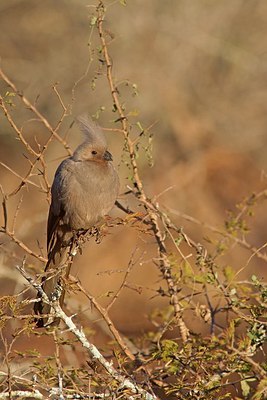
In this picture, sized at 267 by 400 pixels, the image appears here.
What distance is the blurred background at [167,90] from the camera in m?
10.9

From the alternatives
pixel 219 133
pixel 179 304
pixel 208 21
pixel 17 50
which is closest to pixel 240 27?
pixel 208 21

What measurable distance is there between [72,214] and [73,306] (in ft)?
1.67

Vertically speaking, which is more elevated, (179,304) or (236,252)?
(236,252)

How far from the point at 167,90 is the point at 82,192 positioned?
7.88 metres

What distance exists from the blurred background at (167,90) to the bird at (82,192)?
558 centimetres

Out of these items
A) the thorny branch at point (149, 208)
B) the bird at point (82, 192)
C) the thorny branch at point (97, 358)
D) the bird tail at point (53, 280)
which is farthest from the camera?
the bird at point (82, 192)

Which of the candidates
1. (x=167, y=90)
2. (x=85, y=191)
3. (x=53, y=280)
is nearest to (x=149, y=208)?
(x=53, y=280)

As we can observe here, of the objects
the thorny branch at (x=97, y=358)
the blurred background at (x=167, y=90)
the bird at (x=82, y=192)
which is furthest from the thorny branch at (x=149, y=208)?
the blurred background at (x=167, y=90)

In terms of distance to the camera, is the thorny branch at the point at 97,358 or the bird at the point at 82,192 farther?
the bird at the point at 82,192

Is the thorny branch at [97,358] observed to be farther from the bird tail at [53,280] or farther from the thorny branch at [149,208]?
the thorny branch at [149,208]

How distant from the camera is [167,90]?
12.1m

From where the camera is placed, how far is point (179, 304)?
3.65 m

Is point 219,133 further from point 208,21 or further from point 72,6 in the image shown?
point 72,6

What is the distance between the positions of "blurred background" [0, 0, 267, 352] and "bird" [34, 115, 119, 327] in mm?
5577
